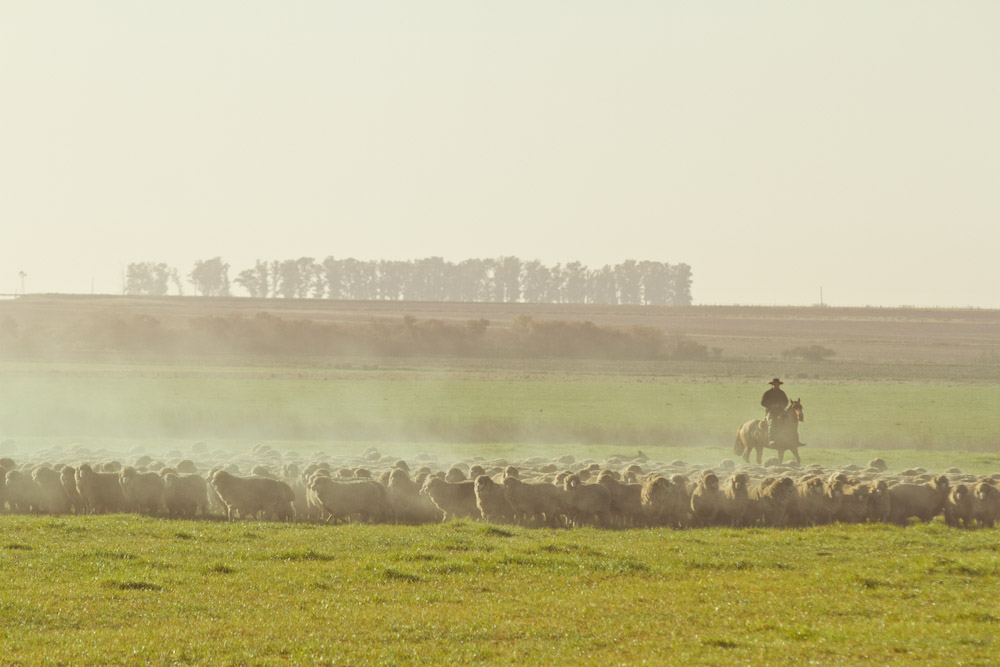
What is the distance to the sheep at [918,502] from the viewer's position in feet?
68.5

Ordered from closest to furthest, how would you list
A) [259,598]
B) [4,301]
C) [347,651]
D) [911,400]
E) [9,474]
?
[347,651] → [259,598] → [9,474] → [911,400] → [4,301]

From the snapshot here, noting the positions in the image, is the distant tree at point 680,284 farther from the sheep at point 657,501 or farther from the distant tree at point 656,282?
the sheep at point 657,501

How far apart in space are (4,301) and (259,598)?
116520 millimetres

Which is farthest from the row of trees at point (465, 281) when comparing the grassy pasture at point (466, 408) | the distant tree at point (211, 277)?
the grassy pasture at point (466, 408)

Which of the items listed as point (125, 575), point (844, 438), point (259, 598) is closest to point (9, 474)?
point (125, 575)

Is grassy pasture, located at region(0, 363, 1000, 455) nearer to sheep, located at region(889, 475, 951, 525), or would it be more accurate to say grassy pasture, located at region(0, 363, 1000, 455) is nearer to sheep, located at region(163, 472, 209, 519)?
sheep, located at region(889, 475, 951, 525)

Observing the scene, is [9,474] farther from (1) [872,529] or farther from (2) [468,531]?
(1) [872,529]

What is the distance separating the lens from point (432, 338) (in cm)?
8994

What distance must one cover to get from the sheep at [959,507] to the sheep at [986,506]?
0.10 meters

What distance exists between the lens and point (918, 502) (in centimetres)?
2092

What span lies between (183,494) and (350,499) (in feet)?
11.8

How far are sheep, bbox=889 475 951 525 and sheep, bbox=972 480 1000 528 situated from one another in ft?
1.93

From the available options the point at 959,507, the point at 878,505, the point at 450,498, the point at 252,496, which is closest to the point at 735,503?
the point at 878,505

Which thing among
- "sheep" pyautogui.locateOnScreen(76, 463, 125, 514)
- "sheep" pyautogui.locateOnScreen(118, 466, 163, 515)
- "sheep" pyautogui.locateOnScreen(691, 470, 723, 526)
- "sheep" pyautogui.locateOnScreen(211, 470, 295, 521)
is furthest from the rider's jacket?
"sheep" pyautogui.locateOnScreen(76, 463, 125, 514)
